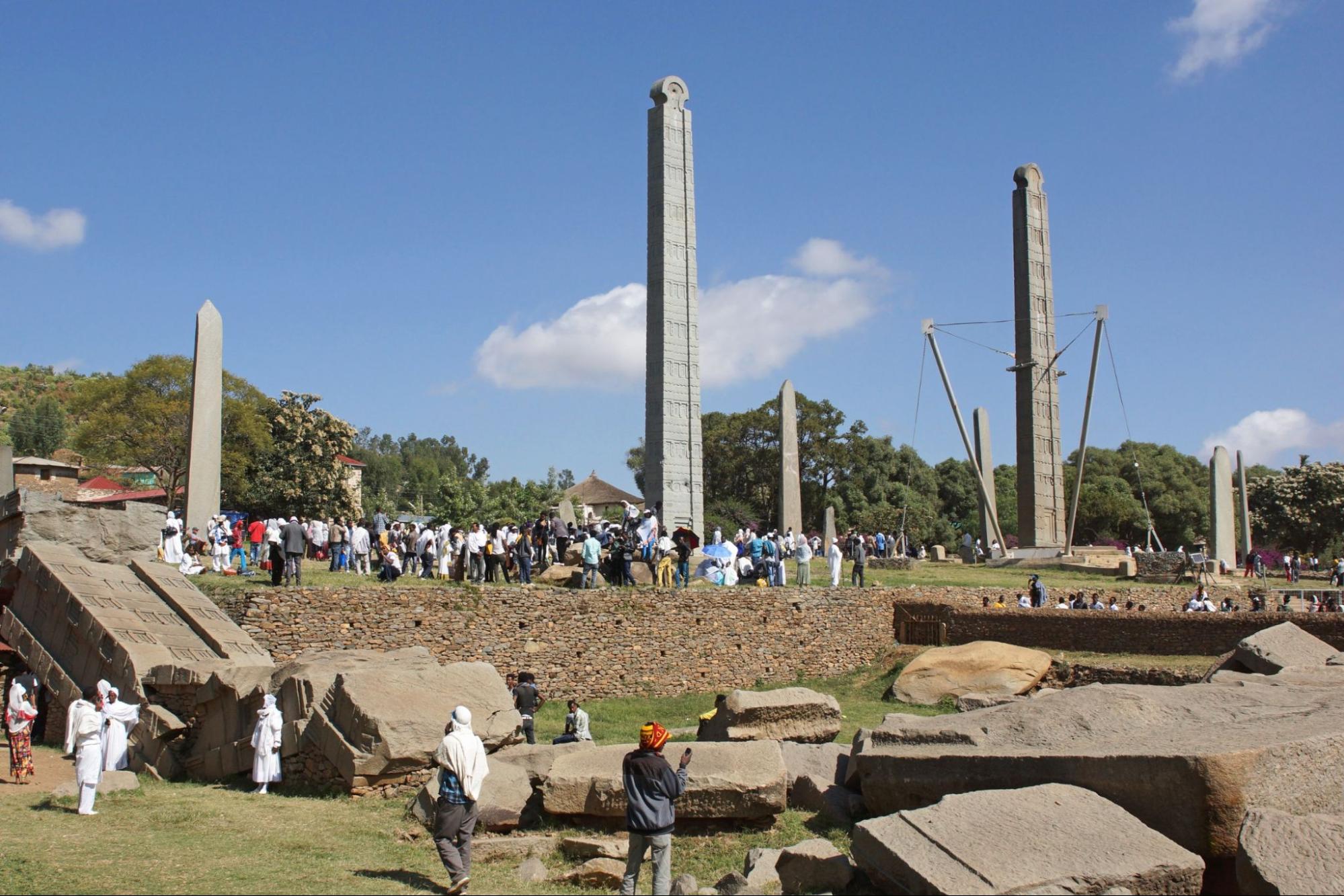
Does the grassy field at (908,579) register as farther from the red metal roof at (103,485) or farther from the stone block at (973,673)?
the red metal roof at (103,485)

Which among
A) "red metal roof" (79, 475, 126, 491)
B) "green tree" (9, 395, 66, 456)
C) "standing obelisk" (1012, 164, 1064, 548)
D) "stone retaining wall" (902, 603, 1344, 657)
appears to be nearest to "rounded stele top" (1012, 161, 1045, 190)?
"standing obelisk" (1012, 164, 1064, 548)

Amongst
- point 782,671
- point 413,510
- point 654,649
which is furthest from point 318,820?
point 413,510

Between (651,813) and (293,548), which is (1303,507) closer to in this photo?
(293,548)

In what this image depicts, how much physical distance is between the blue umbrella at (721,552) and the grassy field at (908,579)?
2.83 m

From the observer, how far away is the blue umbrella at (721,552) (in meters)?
24.0

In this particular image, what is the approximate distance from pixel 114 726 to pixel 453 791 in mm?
6773

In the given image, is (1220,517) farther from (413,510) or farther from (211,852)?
(413,510)

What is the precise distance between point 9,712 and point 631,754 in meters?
8.92

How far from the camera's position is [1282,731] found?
8445 millimetres

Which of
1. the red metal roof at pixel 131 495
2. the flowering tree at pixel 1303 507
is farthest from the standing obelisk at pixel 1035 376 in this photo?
the red metal roof at pixel 131 495

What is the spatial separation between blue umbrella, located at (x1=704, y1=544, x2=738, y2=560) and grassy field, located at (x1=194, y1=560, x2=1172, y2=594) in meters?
2.83

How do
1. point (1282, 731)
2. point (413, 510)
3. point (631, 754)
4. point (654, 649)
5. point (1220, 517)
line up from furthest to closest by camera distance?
A: 1. point (413, 510)
2. point (1220, 517)
3. point (654, 649)
4. point (1282, 731)
5. point (631, 754)

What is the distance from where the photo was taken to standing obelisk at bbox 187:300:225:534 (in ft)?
78.2

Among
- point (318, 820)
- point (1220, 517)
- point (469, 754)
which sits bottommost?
point (318, 820)
